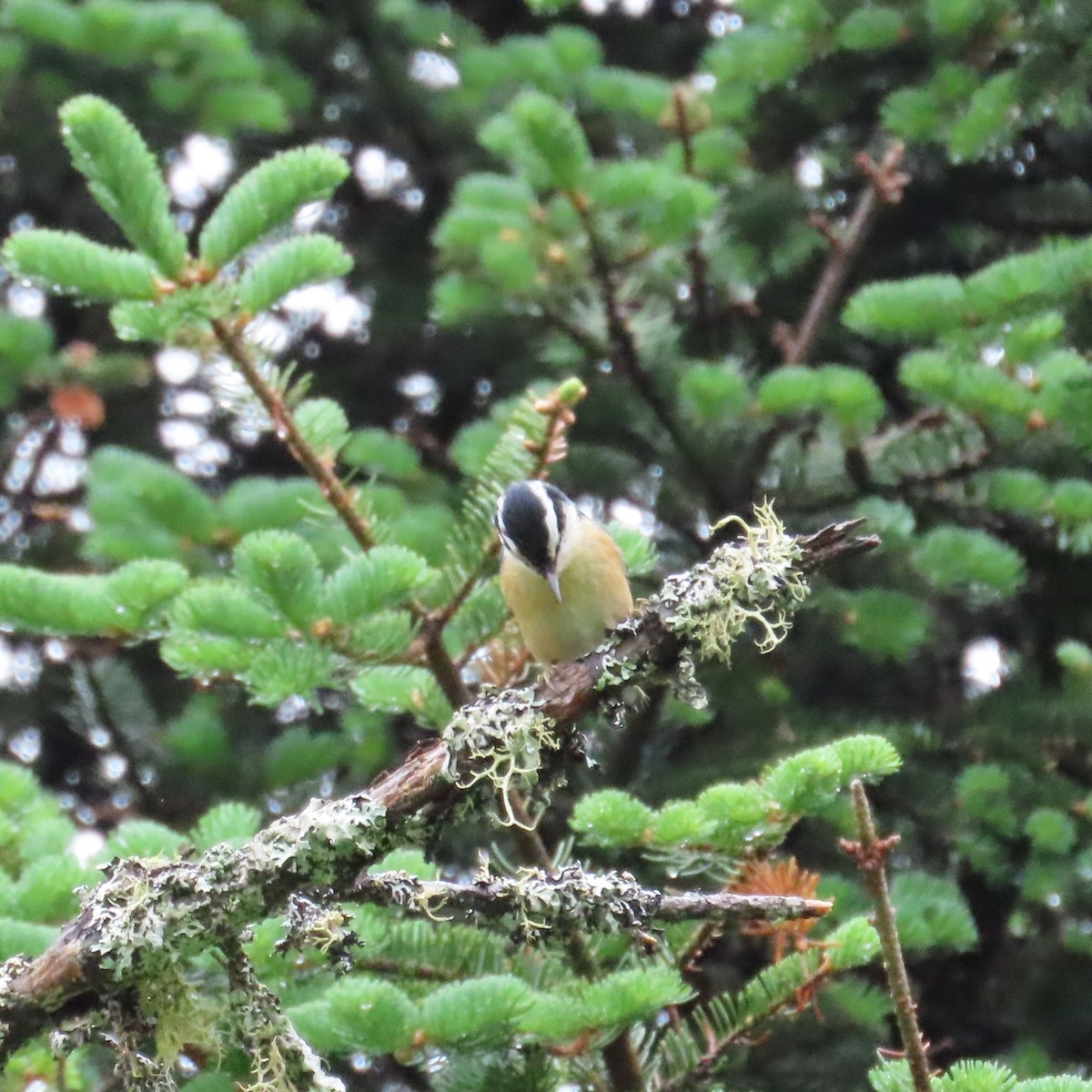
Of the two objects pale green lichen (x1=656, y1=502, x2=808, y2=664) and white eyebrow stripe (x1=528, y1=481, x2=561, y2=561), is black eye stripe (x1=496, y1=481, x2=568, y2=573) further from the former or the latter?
pale green lichen (x1=656, y1=502, x2=808, y2=664)

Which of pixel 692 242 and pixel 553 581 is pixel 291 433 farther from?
pixel 692 242

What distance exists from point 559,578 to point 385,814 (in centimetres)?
142

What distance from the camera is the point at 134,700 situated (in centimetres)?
378

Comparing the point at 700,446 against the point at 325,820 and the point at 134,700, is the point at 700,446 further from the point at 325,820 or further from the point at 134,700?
the point at 325,820

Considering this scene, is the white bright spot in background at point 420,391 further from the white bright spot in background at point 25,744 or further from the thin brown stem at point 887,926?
the thin brown stem at point 887,926

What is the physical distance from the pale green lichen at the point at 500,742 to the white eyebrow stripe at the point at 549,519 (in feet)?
3.46

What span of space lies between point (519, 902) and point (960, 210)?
111 inches

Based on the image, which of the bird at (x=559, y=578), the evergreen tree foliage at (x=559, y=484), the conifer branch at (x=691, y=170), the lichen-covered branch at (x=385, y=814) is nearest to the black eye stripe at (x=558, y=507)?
the bird at (x=559, y=578)

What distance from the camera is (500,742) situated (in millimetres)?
1885

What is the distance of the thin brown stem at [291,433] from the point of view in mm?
2453

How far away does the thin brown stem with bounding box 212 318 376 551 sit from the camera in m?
2.45

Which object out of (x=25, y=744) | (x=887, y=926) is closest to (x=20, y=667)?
(x=25, y=744)

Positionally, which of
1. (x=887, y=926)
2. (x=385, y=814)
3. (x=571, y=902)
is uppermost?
(x=385, y=814)

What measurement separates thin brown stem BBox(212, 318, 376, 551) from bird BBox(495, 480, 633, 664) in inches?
23.3
